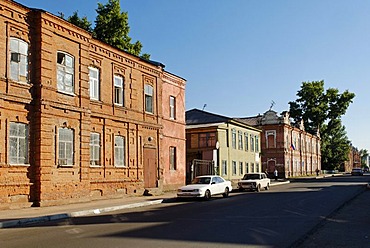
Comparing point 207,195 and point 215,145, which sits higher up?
point 215,145

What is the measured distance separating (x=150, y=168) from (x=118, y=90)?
244 inches

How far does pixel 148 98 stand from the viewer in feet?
105

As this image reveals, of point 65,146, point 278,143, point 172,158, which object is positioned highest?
point 278,143

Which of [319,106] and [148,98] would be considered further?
[319,106]

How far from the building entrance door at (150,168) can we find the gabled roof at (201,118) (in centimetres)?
1525

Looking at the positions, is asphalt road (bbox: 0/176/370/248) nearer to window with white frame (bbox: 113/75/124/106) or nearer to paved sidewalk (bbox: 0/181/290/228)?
paved sidewalk (bbox: 0/181/290/228)

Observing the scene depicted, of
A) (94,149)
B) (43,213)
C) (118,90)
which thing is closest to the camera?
(43,213)

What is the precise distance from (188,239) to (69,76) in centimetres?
1524

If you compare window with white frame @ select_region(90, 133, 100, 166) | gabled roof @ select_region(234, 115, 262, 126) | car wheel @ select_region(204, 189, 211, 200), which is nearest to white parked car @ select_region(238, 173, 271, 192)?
car wheel @ select_region(204, 189, 211, 200)

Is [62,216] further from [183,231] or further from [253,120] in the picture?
[253,120]

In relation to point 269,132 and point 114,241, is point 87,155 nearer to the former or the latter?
point 114,241

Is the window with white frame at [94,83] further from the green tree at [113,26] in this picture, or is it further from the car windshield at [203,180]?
the green tree at [113,26]

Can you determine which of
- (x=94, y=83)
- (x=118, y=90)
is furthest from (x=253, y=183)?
(x=94, y=83)

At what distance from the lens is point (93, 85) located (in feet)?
86.5
